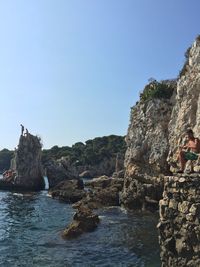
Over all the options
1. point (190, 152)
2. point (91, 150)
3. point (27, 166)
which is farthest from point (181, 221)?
point (91, 150)

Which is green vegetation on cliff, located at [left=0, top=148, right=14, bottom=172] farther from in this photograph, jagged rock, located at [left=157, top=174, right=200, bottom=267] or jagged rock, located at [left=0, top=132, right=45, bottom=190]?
jagged rock, located at [left=157, top=174, right=200, bottom=267]

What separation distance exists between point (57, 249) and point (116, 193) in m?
27.3

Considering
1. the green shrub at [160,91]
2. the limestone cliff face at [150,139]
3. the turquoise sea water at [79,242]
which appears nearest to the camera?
the turquoise sea water at [79,242]

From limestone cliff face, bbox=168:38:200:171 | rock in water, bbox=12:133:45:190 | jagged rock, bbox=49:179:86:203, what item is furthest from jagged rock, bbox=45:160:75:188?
limestone cliff face, bbox=168:38:200:171

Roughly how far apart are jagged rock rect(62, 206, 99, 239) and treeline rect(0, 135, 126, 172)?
95.7m

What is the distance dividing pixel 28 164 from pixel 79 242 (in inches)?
1969

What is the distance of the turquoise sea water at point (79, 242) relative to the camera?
22.4m

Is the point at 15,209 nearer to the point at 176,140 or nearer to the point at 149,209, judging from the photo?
the point at 149,209

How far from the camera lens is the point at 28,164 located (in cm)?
7506

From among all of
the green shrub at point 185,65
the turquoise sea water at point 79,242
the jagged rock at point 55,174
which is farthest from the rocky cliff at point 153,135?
the jagged rock at point 55,174

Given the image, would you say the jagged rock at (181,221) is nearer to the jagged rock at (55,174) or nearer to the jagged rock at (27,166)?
the jagged rock at (27,166)

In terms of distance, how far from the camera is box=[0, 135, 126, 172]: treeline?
462 ft

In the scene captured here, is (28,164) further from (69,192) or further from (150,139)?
(150,139)

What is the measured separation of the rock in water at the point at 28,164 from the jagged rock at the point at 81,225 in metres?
43.6
